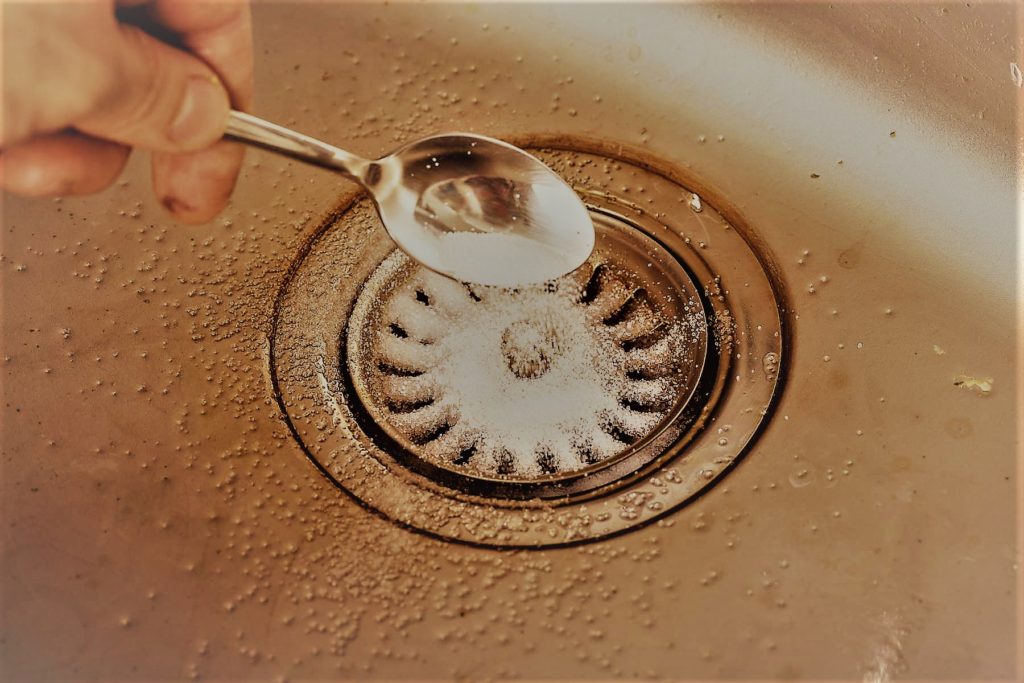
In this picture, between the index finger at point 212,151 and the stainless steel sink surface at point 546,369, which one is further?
the index finger at point 212,151

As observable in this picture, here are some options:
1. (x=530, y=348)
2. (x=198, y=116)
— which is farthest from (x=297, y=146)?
(x=530, y=348)

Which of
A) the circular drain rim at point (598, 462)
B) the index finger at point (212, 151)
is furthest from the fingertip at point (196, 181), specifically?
the circular drain rim at point (598, 462)

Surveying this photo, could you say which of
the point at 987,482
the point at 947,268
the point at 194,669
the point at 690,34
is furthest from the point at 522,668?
the point at 690,34

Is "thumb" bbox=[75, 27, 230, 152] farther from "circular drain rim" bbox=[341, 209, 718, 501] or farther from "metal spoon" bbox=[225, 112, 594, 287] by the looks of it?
"circular drain rim" bbox=[341, 209, 718, 501]


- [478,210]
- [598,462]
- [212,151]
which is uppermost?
[212,151]

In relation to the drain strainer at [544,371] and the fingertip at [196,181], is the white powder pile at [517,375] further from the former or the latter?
the fingertip at [196,181]

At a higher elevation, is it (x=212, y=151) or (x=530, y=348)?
(x=212, y=151)

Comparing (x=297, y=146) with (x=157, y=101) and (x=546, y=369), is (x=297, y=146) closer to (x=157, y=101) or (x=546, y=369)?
(x=157, y=101)
